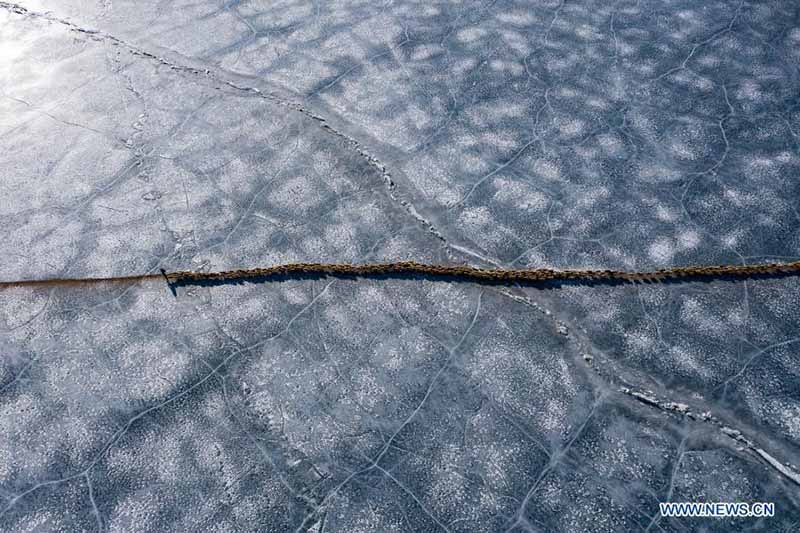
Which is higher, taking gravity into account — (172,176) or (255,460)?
(172,176)

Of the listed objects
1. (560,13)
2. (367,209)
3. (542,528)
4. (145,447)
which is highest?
(560,13)

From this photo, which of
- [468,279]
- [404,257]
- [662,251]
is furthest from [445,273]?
[662,251]

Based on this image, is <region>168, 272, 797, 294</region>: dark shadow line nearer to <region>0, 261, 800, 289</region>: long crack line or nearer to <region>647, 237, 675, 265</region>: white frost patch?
<region>0, 261, 800, 289</region>: long crack line

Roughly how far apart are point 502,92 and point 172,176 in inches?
89.6

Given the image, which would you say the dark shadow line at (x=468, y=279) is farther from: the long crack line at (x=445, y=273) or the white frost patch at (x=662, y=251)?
the white frost patch at (x=662, y=251)

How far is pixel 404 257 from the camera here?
3482 mm

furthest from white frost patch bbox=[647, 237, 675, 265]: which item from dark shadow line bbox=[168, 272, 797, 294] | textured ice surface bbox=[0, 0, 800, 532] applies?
dark shadow line bbox=[168, 272, 797, 294]

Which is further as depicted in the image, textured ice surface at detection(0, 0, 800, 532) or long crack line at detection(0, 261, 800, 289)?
long crack line at detection(0, 261, 800, 289)

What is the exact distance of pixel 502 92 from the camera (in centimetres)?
434

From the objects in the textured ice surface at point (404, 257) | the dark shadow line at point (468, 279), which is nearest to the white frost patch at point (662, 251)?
the textured ice surface at point (404, 257)

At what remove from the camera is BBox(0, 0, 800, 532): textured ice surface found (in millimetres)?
2729

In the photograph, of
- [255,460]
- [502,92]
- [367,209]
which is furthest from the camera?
[502,92]

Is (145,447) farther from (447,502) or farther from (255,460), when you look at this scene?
(447,502)

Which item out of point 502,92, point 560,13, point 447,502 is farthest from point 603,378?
point 560,13
